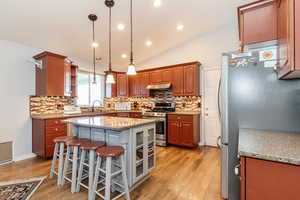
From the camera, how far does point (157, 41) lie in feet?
14.0

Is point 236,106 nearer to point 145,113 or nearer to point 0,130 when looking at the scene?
point 145,113

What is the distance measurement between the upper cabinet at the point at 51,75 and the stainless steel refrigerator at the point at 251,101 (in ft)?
11.6

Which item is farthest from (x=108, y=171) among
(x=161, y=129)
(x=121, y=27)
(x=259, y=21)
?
(x=121, y=27)

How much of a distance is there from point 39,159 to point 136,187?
250 cm

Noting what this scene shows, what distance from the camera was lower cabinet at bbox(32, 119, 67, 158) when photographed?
10.4 ft

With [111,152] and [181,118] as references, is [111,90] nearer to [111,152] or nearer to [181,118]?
[181,118]

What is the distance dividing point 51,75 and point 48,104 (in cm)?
85

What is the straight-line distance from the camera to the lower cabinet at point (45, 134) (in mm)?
3178

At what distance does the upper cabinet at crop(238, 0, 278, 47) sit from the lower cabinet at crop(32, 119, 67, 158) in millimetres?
3759

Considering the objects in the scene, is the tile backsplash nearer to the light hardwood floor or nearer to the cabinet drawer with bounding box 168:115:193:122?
the light hardwood floor

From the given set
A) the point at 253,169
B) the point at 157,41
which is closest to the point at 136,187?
the point at 253,169

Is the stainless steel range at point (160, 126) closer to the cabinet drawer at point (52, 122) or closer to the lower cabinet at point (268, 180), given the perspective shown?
the cabinet drawer at point (52, 122)

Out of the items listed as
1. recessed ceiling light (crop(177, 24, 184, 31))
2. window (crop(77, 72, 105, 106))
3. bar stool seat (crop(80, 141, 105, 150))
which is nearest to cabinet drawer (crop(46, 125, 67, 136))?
window (crop(77, 72, 105, 106))

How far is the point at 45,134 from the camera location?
10.4 feet
